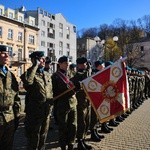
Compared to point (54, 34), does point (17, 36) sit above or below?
below

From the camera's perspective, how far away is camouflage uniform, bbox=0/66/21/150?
5.17 m

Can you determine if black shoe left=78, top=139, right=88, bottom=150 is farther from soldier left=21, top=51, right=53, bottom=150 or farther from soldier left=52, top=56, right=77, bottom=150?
soldier left=21, top=51, right=53, bottom=150

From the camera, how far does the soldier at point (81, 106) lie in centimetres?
774

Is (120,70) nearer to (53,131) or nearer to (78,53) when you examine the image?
(53,131)

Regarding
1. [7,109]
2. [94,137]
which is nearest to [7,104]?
[7,109]

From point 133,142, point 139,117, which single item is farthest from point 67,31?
point 133,142

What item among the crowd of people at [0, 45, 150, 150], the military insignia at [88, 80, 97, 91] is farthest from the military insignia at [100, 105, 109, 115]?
the military insignia at [88, 80, 97, 91]

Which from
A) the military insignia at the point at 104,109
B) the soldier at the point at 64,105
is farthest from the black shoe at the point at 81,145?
Answer: the military insignia at the point at 104,109

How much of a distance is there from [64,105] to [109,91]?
142 cm

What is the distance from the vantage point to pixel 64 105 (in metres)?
A: 7.00

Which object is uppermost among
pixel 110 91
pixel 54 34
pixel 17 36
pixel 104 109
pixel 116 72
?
pixel 54 34

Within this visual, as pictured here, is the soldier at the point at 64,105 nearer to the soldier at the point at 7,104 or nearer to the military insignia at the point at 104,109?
the military insignia at the point at 104,109

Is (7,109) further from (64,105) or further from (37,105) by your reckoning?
(64,105)

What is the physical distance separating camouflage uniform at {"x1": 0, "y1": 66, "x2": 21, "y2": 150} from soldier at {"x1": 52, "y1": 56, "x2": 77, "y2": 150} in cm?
170
